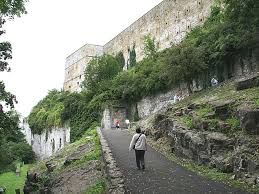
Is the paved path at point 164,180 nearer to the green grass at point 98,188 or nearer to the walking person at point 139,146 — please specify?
the walking person at point 139,146

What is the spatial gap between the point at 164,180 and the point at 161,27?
33331 mm

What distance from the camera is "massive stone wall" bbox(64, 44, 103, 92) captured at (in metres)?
58.4

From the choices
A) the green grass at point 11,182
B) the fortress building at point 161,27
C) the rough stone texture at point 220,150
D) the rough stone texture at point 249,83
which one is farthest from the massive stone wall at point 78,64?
the rough stone texture at point 220,150

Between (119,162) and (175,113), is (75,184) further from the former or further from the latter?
(175,113)

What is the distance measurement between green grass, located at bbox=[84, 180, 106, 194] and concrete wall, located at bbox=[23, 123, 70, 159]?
25.2m

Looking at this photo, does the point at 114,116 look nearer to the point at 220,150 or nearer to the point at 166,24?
the point at 166,24

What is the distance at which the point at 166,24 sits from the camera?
40094 mm

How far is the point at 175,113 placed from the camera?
16109 mm

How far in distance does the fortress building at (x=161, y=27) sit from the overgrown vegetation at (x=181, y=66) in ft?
11.1

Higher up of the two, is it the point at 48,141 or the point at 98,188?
the point at 48,141

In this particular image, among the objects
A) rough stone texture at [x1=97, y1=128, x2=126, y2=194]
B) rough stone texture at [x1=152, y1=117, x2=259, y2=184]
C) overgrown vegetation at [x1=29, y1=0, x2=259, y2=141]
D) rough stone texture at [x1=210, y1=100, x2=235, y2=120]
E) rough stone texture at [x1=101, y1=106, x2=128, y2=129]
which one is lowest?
rough stone texture at [x1=97, y1=128, x2=126, y2=194]

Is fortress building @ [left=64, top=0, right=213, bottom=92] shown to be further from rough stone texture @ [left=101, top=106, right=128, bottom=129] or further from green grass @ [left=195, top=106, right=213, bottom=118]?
green grass @ [left=195, top=106, right=213, bottom=118]

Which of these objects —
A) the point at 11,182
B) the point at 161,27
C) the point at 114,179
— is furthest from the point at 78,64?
the point at 114,179

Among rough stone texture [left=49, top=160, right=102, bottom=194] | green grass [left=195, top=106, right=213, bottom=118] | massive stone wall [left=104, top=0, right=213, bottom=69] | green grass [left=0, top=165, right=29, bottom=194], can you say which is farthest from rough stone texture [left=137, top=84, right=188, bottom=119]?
rough stone texture [left=49, top=160, right=102, bottom=194]
